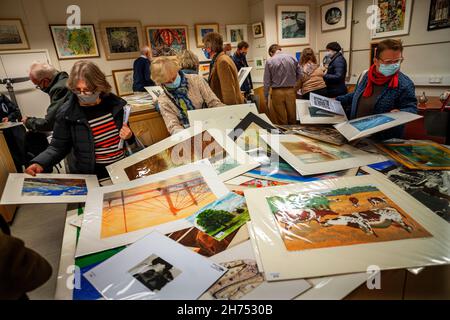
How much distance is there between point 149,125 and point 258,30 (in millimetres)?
4383

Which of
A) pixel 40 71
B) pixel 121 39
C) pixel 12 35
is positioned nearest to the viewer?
pixel 40 71

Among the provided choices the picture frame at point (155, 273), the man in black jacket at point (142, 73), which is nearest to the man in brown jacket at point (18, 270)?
the picture frame at point (155, 273)

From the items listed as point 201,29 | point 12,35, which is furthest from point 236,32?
point 12,35

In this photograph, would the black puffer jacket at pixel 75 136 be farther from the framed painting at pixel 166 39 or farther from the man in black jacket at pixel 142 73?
the framed painting at pixel 166 39

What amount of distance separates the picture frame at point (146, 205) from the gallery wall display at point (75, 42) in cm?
400

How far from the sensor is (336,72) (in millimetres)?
3498

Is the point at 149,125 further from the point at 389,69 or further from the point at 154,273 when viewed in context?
the point at 389,69

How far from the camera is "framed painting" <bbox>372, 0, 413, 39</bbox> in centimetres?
344

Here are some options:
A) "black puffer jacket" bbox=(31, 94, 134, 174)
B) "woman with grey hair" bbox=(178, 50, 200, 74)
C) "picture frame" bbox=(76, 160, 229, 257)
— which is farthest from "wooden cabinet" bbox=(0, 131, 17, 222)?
"picture frame" bbox=(76, 160, 229, 257)

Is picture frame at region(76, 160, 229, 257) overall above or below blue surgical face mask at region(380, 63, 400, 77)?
below

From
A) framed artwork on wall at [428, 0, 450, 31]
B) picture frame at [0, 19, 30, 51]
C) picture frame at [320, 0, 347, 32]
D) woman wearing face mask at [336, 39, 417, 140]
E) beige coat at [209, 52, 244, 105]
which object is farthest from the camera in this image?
picture frame at [320, 0, 347, 32]

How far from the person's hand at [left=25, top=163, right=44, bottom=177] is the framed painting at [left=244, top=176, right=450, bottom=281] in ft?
2.67

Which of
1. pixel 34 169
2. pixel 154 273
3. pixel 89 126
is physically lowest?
pixel 154 273

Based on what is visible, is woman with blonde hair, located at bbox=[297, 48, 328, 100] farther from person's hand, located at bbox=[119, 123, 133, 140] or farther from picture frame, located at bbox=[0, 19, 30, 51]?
picture frame, located at bbox=[0, 19, 30, 51]
